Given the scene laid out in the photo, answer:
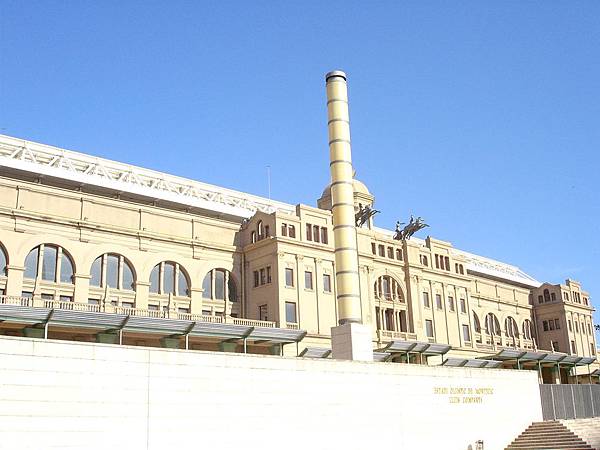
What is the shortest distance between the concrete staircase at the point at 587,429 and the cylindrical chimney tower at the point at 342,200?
65.8ft

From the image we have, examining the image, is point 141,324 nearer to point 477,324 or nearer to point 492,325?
point 477,324

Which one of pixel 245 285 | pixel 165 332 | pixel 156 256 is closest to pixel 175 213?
pixel 156 256

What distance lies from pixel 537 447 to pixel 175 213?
37449mm

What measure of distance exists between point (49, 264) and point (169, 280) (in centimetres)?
1116

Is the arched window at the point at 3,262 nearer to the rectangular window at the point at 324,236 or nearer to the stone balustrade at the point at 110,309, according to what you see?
the stone balustrade at the point at 110,309

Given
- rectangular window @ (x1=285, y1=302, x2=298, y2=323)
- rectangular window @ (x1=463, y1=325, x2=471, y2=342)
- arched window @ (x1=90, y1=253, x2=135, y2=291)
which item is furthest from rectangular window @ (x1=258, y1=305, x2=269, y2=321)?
rectangular window @ (x1=463, y1=325, x2=471, y2=342)

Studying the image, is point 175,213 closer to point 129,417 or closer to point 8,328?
point 8,328

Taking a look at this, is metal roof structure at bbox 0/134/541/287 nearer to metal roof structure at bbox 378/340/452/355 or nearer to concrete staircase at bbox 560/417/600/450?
metal roof structure at bbox 378/340/452/355

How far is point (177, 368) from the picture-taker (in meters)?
37.2

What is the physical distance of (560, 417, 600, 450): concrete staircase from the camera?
52763 mm

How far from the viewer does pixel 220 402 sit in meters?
38.2

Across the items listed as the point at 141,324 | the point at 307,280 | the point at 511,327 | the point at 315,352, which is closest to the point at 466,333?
the point at 511,327

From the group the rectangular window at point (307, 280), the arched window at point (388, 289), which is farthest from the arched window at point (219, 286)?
the arched window at point (388, 289)

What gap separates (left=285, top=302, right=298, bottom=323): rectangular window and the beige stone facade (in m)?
0.12
